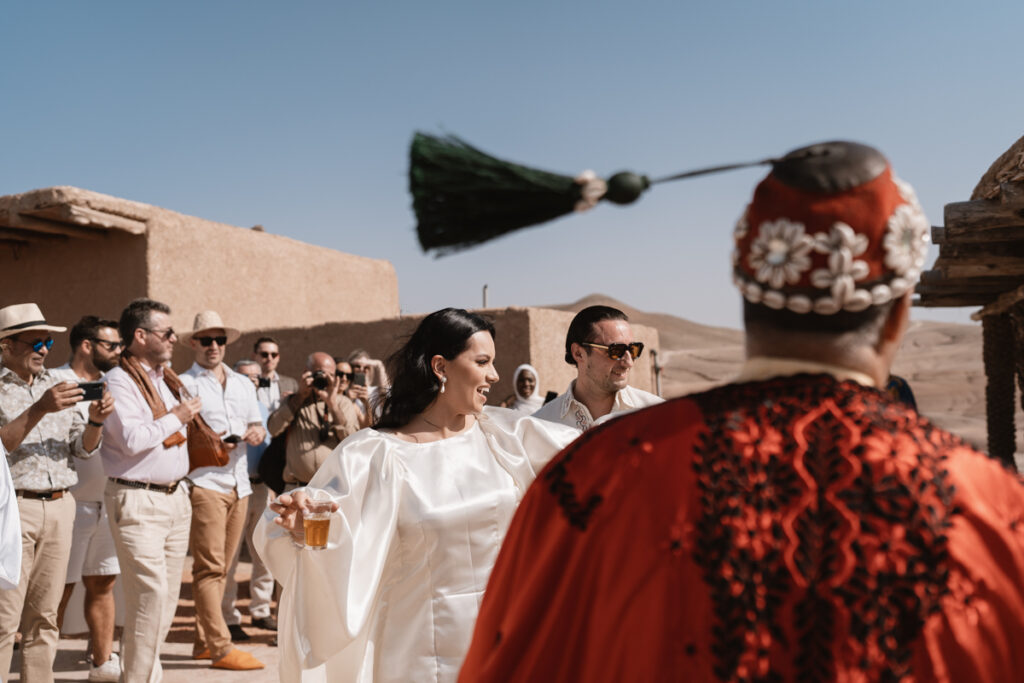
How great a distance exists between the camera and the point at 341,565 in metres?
3.29

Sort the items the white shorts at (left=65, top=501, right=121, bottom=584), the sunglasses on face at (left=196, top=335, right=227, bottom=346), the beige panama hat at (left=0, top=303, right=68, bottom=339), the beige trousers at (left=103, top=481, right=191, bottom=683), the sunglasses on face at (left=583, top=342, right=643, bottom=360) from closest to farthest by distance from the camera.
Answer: the sunglasses on face at (left=583, top=342, right=643, bottom=360), the beige panama hat at (left=0, top=303, right=68, bottom=339), the beige trousers at (left=103, top=481, right=191, bottom=683), the white shorts at (left=65, top=501, right=121, bottom=584), the sunglasses on face at (left=196, top=335, right=227, bottom=346)

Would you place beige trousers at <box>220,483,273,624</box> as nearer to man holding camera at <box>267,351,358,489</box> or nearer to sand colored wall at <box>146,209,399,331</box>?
man holding camera at <box>267,351,358,489</box>

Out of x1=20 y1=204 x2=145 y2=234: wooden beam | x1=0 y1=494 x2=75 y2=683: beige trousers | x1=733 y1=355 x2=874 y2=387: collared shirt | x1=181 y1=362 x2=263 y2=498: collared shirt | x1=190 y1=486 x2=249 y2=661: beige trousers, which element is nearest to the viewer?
x1=733 y1=355 x2=874 y2=387: collared shirt

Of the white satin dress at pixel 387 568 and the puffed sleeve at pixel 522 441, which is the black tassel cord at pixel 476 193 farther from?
the puffed sleeve at pixel 522 441

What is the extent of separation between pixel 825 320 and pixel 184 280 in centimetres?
1096

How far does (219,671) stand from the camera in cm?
616

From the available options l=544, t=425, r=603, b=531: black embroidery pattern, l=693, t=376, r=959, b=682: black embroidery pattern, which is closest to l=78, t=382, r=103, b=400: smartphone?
l=544, t=425, r=603, b=531: black embroidery pattern

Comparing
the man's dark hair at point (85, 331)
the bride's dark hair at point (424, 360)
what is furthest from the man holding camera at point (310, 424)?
the bride's dark hair at point (424, 360)

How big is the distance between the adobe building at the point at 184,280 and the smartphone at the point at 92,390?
15.7 ft

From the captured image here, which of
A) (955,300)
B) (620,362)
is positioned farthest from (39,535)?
(955,300)

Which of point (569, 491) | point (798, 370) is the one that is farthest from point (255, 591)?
point (798, 370)

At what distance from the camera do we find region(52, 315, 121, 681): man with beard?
5.93 m

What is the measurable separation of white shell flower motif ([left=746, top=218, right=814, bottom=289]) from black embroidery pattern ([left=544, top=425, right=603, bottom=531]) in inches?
15.4

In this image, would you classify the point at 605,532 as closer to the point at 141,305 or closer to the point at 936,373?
the point at 141,305
